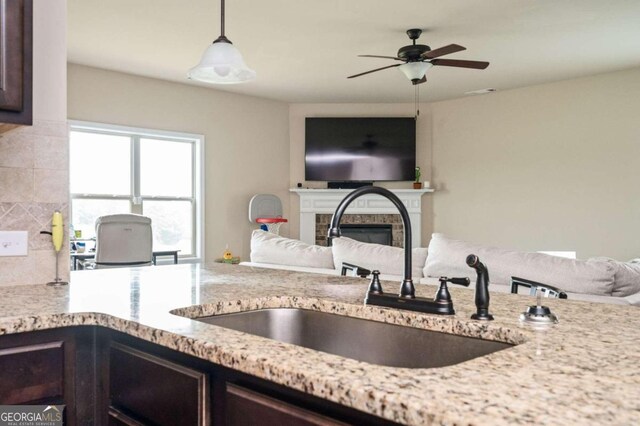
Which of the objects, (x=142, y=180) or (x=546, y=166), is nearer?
(x=142, y=180)

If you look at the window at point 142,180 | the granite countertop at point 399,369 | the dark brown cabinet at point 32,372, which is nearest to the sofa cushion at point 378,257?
the granite countertop at point 399,369

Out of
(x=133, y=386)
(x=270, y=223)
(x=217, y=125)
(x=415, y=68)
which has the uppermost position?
(x=415, y=68)

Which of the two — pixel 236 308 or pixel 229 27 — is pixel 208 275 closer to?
pixel 236 308

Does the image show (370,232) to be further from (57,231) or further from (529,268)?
(57,231)

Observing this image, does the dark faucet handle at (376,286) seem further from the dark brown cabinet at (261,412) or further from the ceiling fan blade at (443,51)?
the ceiling fan blade at (443,51)

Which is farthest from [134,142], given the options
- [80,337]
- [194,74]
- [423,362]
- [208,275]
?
[423,362]

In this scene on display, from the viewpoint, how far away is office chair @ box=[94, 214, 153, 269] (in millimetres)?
5227

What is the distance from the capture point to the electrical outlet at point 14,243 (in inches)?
75.5

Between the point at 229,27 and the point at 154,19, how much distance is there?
0.64 metres

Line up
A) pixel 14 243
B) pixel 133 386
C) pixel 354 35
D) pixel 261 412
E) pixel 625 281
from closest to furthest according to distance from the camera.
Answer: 1. pixel 261 412
2. pixel 133 386
3. pixel 14 243
4. pixel 625 281
5. pixel 354 35

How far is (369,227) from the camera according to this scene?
8.28m

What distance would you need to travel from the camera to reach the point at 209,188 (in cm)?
737

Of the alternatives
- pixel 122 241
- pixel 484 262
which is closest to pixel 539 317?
pixel 484 262

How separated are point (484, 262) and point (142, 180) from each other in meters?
5.02
